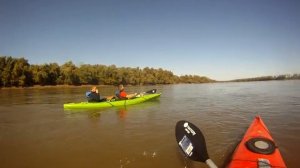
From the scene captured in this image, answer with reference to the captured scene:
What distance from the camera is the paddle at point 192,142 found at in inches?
154

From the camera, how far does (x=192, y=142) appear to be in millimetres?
4133

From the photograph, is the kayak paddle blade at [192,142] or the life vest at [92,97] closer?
the kayak paddle blade at [192,142]

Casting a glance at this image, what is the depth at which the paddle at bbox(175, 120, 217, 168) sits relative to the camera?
12.9 ft

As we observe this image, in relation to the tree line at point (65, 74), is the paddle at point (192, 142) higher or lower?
lower

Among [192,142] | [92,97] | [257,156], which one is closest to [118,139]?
[192,142]

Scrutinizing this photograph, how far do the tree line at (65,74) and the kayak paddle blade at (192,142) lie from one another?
53202 mm

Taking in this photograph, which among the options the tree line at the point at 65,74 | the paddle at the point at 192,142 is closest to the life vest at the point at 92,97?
the paddle at the point at 192,142

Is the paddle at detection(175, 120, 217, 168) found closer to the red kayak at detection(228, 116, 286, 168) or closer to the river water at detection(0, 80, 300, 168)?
the red kayak at detection(228, 116, 286, 168)

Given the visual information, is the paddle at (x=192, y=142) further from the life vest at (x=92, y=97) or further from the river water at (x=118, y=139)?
the life vest at (x=92, y=97)

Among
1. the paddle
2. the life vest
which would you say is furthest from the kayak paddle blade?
the life vest

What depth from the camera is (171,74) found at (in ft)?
373

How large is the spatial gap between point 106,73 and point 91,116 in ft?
199

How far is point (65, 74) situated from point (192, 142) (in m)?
60.4

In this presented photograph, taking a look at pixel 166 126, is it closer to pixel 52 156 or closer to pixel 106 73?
pixel 52 156
